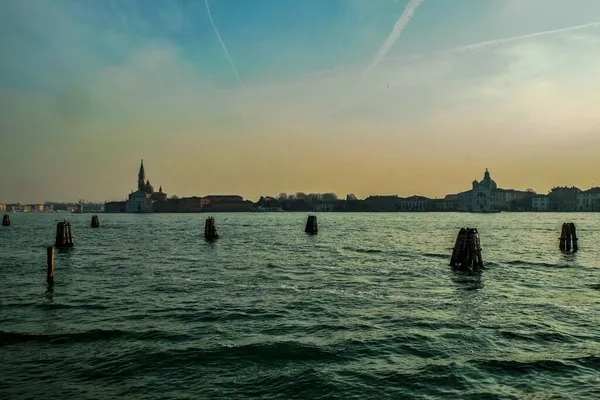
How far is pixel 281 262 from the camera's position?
37.9 metres

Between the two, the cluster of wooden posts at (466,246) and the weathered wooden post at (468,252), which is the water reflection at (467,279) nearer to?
the weathered wooden post at (468,252)

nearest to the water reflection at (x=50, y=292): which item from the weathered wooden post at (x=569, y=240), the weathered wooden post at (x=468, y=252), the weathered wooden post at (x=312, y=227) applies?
the weathered wooden post at (x=468, y=252)

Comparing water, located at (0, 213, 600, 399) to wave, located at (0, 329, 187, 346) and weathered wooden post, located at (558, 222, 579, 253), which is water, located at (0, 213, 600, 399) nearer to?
wave, located at (0, 329, 187, 346)

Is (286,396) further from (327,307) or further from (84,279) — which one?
(84,279)

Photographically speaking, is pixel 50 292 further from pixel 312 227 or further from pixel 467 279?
pixel 312 227

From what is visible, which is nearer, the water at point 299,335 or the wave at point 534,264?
the water at point 299,335

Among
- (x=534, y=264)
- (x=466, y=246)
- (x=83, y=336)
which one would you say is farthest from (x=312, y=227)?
(x=83, y=336)

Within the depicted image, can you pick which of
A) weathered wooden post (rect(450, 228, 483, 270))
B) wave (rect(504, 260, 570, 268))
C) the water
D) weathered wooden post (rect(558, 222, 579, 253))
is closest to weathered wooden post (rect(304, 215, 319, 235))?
weathered wooden post (rect(558, 222, 579, 253))

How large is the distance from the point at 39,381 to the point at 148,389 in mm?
2700

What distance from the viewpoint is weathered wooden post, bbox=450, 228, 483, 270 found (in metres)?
33.6

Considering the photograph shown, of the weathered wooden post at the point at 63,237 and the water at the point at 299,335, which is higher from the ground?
the weathered wooden post at the point at 63,237

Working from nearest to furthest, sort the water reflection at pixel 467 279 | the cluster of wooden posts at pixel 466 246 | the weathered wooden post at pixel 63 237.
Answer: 1. the water reflection at pixel 467 279
2. the cluster of wooden posts at pixel 466 246
3. the weathered wooden post at pixel 63 237

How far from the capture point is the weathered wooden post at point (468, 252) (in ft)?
110

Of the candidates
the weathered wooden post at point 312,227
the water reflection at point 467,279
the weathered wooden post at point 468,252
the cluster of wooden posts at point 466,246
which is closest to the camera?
the water reflection at point 467,279
